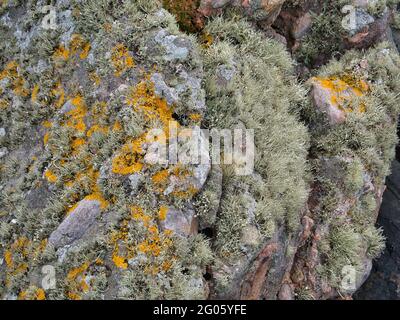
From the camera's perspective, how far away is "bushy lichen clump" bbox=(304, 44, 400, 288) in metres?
8.23

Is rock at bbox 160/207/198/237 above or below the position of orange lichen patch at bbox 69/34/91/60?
below

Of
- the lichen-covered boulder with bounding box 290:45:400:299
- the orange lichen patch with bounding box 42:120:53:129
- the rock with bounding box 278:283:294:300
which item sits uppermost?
the orange lichen patch with bounding box 42:120:53:129

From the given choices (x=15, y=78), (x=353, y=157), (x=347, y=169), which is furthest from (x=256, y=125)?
(x=15, y=78)

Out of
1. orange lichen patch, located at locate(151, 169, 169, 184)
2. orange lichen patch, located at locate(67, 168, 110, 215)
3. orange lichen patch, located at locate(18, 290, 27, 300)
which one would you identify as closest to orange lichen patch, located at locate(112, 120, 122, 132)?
orange lichen patch, located at locate(67, 168, 110, 215)

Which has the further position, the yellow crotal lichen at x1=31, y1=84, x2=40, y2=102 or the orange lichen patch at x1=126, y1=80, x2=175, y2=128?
the yellow crotal lichen at x1=31, y1=84, x2=40, y2=102

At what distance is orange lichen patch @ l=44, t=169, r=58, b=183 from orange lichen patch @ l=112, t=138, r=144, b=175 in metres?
0.94

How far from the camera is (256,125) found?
766 cm

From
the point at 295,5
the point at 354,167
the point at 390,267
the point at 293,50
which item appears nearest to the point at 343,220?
the point at 354,167

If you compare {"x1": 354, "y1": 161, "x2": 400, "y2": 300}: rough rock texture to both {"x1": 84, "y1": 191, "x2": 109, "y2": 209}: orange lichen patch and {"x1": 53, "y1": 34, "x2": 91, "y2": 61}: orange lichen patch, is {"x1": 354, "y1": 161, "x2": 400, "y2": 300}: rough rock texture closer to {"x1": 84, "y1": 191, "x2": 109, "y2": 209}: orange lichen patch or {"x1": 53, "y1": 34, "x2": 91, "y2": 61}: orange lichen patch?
{"x1": 84, "y1": 191, "x2": 109, "y2": 209}: orange lichen patch

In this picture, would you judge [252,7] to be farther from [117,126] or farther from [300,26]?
[117,126]

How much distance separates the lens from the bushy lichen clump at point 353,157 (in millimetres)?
8234

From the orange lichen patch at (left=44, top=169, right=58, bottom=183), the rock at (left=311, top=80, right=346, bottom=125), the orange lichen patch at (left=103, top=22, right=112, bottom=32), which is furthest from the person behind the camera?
the rock at (left=311, top=80, right=346, bottom=125)

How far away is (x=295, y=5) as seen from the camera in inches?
375
